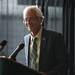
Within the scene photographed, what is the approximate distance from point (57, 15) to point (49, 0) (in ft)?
0.94

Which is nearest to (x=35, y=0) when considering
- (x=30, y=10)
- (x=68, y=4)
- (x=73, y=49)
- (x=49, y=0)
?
(x=49, y=0)

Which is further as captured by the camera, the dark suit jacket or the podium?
the dark suit jacket

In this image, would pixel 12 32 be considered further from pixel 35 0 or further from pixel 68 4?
pixel 68 4

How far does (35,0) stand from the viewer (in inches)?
173

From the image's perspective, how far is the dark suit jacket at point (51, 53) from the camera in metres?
2.20

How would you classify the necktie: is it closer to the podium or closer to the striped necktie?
the striped necktie

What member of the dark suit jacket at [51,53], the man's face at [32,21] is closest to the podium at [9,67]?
the dark suit jacket at [51,53]

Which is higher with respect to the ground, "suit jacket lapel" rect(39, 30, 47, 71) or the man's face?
the man's face

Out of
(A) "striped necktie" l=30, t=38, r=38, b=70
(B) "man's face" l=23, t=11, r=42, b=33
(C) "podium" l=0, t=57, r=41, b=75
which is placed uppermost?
(B) "man's face" l=23, t=11, r=42, b=33

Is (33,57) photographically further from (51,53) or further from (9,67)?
(9,67)

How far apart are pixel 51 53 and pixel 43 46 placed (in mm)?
93

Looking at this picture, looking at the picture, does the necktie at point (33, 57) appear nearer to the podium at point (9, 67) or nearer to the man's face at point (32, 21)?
the man's face at point (32, 21)

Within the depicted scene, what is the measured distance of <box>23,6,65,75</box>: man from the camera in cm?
224

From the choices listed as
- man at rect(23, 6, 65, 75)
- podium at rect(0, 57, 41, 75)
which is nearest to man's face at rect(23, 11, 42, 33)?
man at rect(23, 6, 65, 75)
